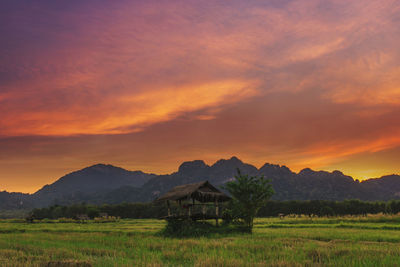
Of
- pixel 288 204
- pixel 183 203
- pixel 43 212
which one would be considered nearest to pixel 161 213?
pixel 288 204

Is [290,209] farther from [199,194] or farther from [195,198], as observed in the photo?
[199,194]

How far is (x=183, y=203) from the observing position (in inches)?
1362

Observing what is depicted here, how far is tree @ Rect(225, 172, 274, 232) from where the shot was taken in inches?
1171

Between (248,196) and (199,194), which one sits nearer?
(248,196)

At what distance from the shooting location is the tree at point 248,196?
2973 centimetres

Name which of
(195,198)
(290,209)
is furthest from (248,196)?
(290,209)

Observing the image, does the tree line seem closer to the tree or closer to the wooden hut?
the wooden hut

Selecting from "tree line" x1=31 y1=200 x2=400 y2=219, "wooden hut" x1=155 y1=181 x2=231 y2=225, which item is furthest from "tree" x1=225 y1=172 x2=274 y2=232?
"tree line" x1=31 y1=200 x2=400 y2=219

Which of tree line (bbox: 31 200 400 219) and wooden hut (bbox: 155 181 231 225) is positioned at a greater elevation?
wooden hut (bbox: 155 181 231 225)

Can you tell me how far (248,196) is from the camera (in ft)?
99.8

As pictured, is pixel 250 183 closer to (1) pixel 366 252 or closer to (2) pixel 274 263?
(1) pixel 366 252

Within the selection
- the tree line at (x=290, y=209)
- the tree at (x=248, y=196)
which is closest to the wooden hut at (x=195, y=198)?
the tree at (x=248, y=196)

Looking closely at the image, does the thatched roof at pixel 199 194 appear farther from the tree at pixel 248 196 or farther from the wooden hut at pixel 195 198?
the tree at pixel 248 196

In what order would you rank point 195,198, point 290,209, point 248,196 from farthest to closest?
point 290,209 → point 195,198 → point 248,196
